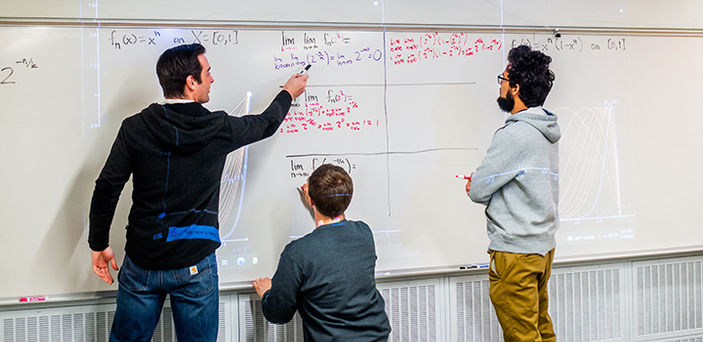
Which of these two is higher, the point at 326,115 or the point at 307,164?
the point at 326,115

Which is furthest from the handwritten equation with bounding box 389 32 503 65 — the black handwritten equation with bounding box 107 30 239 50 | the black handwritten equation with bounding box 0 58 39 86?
the black handwritten equation with bounding box 0 58 39 86

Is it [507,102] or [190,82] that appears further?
[507,102]

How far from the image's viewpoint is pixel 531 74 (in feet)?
5.86

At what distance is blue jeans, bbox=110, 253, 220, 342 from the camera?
164 centimetres

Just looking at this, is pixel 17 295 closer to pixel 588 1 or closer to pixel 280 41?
pixel 280 41

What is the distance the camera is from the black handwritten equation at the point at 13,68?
1.90m

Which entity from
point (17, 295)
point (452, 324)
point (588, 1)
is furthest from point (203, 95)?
point (588, 1)

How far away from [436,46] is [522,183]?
2.60 feet

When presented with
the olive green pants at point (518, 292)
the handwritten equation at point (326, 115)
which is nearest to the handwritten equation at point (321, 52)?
the handwritten equation at point (326, 115)

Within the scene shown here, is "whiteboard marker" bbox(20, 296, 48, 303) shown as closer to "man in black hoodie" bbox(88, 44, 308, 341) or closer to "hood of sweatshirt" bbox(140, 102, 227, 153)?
"man in black hoodie" bbox(88, 44, 308, 341)

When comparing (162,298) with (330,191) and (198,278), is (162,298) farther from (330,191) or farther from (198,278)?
(330,191)

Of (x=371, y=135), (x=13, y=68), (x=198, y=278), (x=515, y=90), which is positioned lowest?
(x=198, y=278)

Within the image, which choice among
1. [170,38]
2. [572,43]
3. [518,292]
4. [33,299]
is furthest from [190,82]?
[572,43]

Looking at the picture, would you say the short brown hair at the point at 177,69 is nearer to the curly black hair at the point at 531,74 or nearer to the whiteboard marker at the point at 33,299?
the whiteboard marker at the point at 33,299
